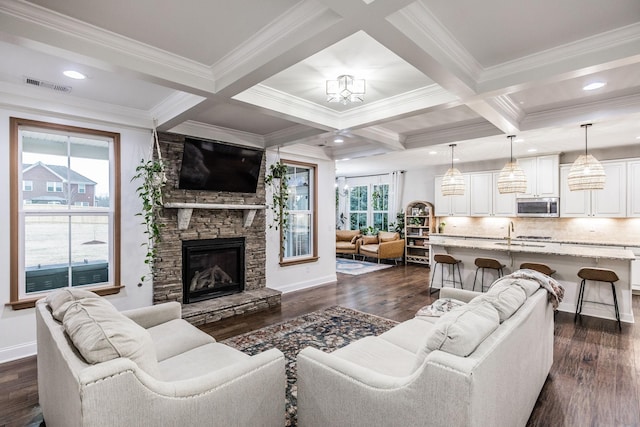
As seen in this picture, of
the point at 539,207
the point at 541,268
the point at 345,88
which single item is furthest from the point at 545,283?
the point at 539,207

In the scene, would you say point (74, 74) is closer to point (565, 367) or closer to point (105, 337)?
point (105, 337)

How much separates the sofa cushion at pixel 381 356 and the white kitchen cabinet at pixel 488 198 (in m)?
5.95

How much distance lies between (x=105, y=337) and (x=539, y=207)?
7.42m

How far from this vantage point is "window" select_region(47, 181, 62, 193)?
3.56m

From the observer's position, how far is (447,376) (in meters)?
1.32

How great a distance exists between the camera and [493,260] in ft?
16.2

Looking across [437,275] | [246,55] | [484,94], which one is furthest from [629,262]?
[246,55]

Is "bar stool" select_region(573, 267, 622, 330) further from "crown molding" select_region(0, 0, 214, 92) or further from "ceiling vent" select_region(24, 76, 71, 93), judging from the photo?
"ceiling vent" select_region(24, 76, 71, 93)

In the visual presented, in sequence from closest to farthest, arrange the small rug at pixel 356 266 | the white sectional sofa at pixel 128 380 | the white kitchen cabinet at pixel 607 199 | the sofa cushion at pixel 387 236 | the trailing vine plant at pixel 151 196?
the white sectional sofa at pixel 128 380 → the trailing vine plant at pixel 151 196 → the white kitchen cabinet at pixel 607 199 → the small rug at pixel 356 266 → the sofa cushion at pixel 387 236

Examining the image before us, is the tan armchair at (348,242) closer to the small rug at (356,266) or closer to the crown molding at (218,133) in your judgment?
the small rug at (356,266)

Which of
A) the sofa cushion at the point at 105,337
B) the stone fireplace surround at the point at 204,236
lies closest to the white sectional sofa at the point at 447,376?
the sofa cushion at the point at 105,337

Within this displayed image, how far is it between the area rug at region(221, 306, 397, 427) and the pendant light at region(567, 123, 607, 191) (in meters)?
3.02

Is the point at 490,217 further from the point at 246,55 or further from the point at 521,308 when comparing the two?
the point at 246,55

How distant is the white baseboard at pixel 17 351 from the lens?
320cm
